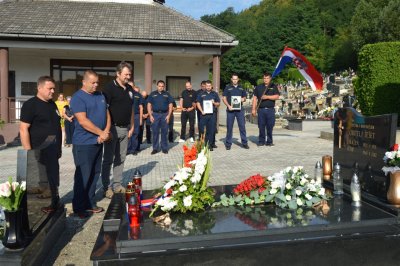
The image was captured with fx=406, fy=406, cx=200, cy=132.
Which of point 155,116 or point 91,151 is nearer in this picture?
point 91,151

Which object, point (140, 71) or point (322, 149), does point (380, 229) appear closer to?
point (322, 149)

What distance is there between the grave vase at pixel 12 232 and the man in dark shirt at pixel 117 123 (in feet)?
8.85

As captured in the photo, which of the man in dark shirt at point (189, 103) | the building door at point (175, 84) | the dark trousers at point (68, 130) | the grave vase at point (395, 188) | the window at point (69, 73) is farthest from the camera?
the building door at point (175, 84)

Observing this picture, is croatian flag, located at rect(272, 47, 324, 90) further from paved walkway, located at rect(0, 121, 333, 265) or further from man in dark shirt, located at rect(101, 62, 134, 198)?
man in dark shirt, located at rect(101, 62, 134, 198)

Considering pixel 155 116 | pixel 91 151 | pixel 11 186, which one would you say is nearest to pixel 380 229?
pixel 11 186

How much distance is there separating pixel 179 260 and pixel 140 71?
17.2m

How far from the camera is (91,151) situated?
17.0 ft

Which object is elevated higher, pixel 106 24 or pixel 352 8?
pixel 352 8

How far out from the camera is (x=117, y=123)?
612 cm

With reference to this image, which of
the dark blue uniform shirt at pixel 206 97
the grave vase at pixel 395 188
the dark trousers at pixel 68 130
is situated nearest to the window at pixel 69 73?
the dark trousers at pixel 68 130

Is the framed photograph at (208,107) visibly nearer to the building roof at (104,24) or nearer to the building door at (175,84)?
the building roof at (104,24)

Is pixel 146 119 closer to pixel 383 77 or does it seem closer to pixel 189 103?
pixel 189 103

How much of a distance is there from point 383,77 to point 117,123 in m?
11.8

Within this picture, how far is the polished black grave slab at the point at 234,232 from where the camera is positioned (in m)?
3.00
